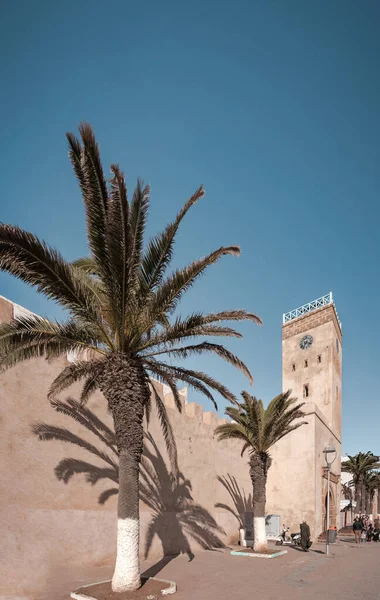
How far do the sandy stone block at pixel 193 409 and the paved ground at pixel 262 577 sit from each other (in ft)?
15.4

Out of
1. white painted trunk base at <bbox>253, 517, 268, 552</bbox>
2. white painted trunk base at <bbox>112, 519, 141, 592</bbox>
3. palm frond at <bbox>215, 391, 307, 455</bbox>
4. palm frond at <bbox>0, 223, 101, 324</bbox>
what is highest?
palm frond at <bbox>0, 223, 101, 324</bbox>

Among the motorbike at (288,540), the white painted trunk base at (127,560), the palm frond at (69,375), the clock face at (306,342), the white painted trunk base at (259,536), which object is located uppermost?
the clock face at (306,342)

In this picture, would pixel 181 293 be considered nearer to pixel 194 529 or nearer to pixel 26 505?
pixel 26 505

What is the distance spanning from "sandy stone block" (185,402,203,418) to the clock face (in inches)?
789

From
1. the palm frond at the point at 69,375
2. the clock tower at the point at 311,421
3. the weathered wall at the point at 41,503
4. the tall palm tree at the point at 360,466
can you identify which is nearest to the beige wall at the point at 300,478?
the clock tower at the point at 311,421

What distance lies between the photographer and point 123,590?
8180 mm

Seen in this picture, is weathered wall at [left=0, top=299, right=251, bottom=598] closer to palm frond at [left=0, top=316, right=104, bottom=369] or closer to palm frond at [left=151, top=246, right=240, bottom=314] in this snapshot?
palm frond at [left=0, top=316, right=104, bottom=369]

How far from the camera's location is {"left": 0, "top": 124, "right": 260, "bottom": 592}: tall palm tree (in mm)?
8156

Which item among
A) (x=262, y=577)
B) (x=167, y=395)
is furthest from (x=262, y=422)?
(x=262, y=577)

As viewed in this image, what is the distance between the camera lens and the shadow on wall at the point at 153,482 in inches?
432

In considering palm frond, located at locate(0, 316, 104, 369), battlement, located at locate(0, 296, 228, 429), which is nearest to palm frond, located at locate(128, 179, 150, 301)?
palm frond, located at locate(0, 316, 104, 369)

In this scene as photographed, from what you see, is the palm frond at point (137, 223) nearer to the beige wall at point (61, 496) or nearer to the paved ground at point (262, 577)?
the beige wall at point (61, 496)

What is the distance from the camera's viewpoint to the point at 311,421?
82.4 feet

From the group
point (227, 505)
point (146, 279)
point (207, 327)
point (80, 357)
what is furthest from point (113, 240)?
point (227, 505)
